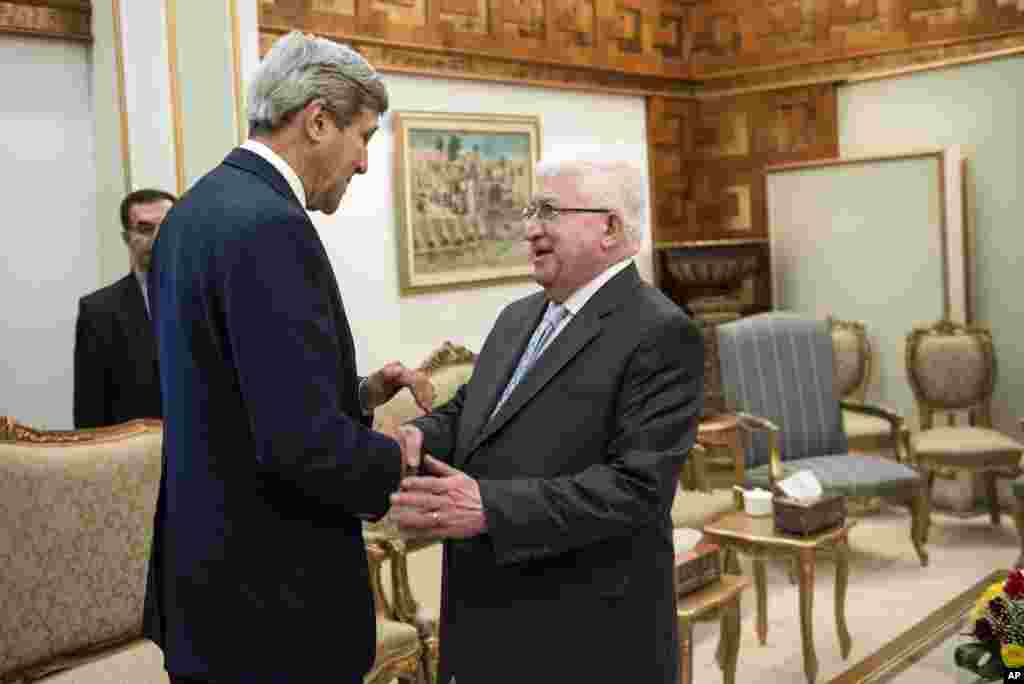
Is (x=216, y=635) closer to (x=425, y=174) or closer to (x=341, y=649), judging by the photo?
(x=341, y=649)

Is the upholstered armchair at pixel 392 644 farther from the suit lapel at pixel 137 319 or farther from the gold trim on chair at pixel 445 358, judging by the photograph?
the gold trim on chair at pixel 445 358

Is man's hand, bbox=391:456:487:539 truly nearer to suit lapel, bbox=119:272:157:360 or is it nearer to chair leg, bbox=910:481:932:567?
suit lapel, bbox=119:272:157:360

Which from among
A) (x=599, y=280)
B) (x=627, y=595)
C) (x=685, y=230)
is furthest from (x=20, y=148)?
(x=685, y=230)

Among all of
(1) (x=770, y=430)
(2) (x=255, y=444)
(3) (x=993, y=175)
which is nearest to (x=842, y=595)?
(1) (x=770, y=430)

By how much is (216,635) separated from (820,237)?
5800mm

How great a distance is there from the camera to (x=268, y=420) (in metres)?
1.57

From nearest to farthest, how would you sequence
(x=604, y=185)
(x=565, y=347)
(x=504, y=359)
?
1. (x=565, y=347)
2. (x=604, y=185)
3. (x=504, y=359)

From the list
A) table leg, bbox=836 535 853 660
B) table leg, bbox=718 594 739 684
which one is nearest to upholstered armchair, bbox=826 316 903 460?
table leg, bbox=836 535 853 660

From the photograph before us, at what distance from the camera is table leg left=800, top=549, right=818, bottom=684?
404 centimetres

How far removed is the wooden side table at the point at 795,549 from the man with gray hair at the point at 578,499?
83.3 inches

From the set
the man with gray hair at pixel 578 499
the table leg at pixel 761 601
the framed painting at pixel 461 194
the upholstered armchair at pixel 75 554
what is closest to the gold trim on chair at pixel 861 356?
the framed painting at pixel 461 194

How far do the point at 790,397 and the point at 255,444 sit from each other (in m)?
4.33

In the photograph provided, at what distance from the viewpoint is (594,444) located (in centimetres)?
199

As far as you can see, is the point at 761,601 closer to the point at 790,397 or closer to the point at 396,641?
the point at 790,397
